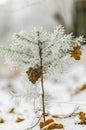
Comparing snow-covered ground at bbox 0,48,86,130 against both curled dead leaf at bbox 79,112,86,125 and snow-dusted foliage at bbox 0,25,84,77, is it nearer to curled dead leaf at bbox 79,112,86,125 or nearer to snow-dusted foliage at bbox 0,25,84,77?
curled dead leaf at bbox 79,112,86,125

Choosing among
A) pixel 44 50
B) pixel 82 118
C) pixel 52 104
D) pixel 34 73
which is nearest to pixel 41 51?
pixel 44 50

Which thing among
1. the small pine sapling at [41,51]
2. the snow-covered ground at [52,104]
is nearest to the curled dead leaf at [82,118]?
the snow-covered ground at [52,104]

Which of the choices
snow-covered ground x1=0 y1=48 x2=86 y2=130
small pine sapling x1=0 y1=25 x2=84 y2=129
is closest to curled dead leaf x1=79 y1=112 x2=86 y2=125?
snow-covered ground x1=0 y1=48 x2=86 y2=130

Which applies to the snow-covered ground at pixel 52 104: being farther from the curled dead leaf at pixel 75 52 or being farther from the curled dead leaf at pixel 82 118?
the curled dead leaf at pixel 75 52

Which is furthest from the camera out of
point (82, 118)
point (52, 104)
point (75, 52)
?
point (52, 104)

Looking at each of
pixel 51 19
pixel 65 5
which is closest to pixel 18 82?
pixel 65 5

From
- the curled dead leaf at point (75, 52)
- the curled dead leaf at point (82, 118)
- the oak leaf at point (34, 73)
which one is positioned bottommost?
the curled dead leaf at point (82, 118)

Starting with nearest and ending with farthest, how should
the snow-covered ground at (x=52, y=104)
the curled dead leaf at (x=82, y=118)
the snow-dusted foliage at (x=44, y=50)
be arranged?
the snow-dusted foliage at (x=44, y=50), the curled dead leaf at (x=82, y=118), the snow-covered ground at (x=52, y=104)

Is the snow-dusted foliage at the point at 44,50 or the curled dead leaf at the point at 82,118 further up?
the snow-dusted foliage at the point at 44,50

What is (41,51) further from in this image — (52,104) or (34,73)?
(52,104)
